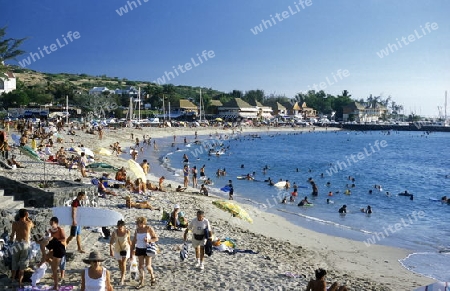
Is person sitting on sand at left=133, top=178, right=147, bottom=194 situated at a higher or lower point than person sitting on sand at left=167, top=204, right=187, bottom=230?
higher

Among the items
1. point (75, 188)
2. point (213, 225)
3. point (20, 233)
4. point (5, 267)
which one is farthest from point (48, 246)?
point (213, 225)

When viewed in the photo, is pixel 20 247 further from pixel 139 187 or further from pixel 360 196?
pixel 360 196

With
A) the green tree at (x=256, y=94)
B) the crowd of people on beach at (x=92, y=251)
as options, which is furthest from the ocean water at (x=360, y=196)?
the green tree at (x=256, y=94)

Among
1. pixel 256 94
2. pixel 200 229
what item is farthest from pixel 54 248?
pixel 256 94

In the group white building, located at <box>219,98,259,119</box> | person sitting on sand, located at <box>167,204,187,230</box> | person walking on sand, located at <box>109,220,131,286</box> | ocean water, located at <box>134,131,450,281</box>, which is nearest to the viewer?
person walking on sand, located at <box>109,220,131,286</box>

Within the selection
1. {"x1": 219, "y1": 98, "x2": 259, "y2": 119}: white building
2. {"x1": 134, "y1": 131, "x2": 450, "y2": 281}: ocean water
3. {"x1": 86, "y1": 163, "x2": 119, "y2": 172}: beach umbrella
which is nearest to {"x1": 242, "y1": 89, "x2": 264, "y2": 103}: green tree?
{"x1": 219, "y1": 98, "x2": 259, "y2": 119}: white building

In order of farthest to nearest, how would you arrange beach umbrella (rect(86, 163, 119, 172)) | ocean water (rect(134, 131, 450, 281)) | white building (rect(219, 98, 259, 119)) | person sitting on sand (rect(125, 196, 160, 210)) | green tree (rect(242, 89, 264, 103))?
1. green tree (rect(242, 89, 264, 103))
2. white building (rect(219, 98, 259, 119))
3. beach umbrella (rect(86, 163, 119, 172))
4. ocean water (rect(134, 131, 450, 281))
5. person sitting on sand (rect(125, 196, 160, 210))

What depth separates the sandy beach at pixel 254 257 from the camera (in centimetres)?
821

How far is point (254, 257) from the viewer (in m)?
10.4

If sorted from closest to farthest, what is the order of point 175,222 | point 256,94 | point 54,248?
point 54,248, point 175,222, point 256,94

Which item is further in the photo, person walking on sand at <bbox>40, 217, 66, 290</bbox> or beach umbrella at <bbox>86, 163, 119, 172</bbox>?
beach umbrella at <bbox>86, 163, 119, 172</bbox>

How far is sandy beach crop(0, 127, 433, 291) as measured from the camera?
8213 millimetres

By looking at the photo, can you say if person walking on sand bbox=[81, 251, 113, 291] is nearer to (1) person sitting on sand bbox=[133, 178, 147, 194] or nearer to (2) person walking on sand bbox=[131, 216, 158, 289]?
(2) person walking on sand bbox=[131, 216, 158, 289]

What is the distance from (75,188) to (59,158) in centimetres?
1177
